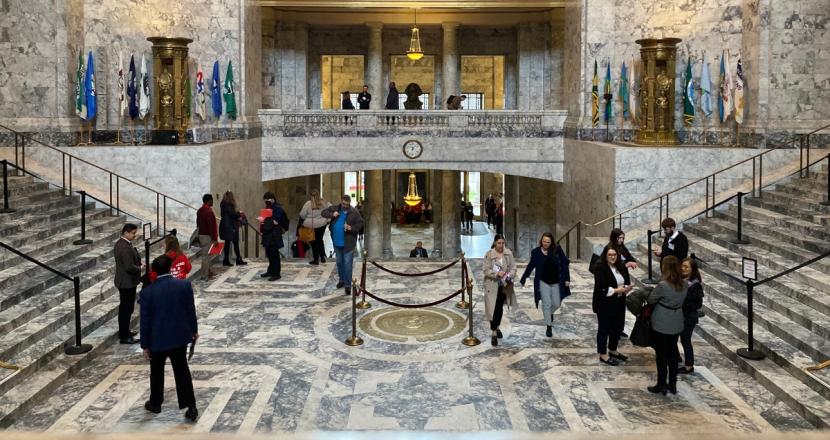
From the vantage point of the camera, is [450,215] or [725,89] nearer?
[725,89]

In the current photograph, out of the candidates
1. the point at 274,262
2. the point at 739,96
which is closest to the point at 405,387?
the point at 274,262

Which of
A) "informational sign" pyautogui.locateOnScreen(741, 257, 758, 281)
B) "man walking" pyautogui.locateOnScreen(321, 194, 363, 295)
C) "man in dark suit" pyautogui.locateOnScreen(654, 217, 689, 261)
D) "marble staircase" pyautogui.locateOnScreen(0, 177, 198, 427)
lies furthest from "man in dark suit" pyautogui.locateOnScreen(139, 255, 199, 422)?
"man in dark suit" pyautogui.locateOnScreen(654, 217, 689, 261)

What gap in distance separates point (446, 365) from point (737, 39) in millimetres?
12342

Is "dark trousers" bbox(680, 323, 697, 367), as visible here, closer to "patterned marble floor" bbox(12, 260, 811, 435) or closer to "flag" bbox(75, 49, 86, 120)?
"patterned marble floor" bbox(12, 260, 811, 435)

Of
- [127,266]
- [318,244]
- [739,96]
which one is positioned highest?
[739,96]

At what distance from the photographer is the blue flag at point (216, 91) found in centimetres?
1897

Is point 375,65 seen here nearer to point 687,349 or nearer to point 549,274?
point 549,274

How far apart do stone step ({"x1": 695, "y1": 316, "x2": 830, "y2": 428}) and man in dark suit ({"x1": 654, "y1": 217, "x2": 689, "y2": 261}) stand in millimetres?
1008

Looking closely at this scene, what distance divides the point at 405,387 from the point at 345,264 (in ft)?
14.0

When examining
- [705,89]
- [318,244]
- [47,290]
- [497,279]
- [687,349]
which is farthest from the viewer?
[705,89]

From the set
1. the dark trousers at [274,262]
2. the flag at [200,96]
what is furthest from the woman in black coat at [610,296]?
the flag at [200,96]

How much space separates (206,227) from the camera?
41.0 ft

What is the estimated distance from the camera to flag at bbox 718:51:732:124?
17141mm

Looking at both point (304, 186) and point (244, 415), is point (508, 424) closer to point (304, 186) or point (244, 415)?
point (244, 415)
